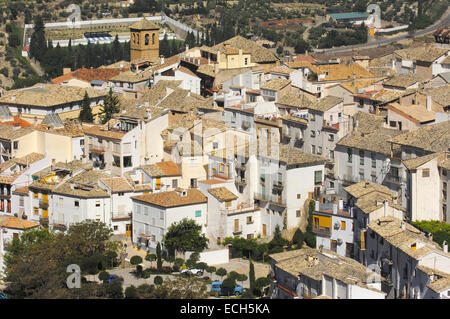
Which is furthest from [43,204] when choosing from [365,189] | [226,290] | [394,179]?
[394,179]

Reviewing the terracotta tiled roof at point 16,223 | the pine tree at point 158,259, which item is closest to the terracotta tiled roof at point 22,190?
the terracotta tiled roof at point 16,223

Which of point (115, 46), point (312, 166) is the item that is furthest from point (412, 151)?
point (115, 46)

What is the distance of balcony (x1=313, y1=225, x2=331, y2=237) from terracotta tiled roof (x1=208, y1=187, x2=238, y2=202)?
4.94 meters

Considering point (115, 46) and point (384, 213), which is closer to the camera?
point (384, 213)

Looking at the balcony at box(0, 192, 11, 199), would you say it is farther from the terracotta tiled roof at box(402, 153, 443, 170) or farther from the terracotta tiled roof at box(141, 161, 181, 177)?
the terracotta tiled roof at box(402, 153, 443, 170)

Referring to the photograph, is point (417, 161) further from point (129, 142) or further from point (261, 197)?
point (129, 142)

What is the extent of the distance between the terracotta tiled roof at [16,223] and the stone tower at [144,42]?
3329 cm

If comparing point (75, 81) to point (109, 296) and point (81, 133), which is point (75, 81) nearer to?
point (81, 133)

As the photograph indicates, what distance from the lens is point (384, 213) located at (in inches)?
1887

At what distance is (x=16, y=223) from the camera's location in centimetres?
5634

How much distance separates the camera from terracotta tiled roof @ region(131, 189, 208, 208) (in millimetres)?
53594

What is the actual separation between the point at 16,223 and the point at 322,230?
15.5 meters

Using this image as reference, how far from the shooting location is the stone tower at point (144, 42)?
88938mm
